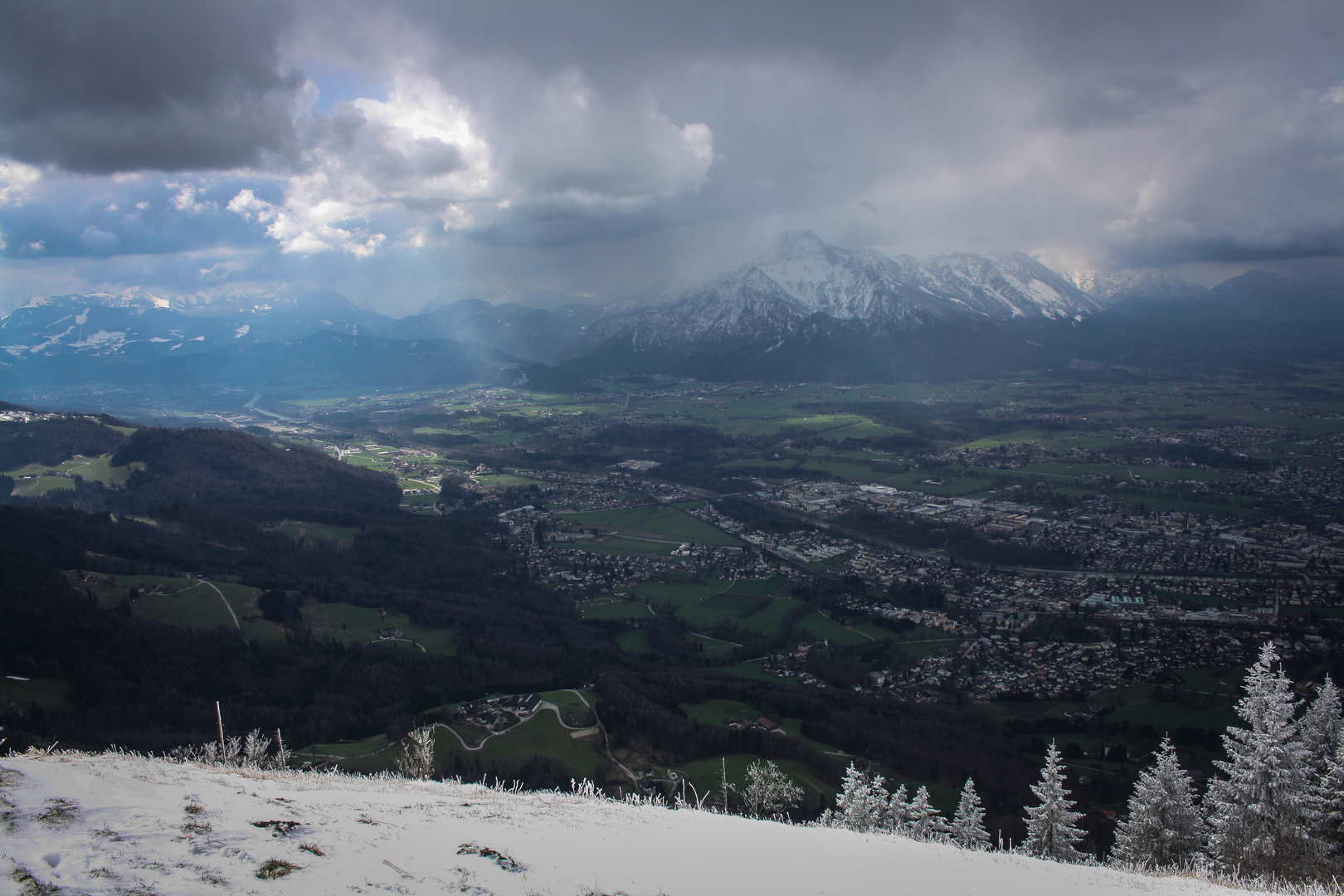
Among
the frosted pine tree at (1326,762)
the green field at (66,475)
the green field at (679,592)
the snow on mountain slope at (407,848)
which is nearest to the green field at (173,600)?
the green field at (679,592)

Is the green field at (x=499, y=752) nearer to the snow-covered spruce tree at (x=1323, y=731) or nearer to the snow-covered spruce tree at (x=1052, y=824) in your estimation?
the snow-covered spruce tree at (x=1052, y=824)

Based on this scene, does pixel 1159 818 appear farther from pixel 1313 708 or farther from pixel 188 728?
pixel 188 728

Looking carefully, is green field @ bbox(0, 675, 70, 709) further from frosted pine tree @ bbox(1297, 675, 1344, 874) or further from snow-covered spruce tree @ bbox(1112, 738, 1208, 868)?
frosted pine tree @ bbox(1297, 675, 1344, 874)

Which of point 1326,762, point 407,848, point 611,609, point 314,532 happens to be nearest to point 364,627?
point 611,609

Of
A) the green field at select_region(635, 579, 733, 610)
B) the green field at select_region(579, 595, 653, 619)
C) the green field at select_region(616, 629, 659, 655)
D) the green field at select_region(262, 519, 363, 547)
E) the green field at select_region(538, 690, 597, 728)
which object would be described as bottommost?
the green field at select_region(616, 629, 659, 655)

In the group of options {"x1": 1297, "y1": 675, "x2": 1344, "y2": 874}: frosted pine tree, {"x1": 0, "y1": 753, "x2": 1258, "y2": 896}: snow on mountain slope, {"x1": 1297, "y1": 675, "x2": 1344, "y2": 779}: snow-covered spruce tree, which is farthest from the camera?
{"x1": 1297, "y1": 675, "x2": 1344, "y2": 779}: snow-covered spruce tree

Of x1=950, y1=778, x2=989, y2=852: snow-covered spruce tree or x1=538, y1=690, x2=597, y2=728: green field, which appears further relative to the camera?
x1=538, y1=690, x2=597, y2=728: green field

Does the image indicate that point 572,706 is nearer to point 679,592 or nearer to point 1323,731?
point 679,592

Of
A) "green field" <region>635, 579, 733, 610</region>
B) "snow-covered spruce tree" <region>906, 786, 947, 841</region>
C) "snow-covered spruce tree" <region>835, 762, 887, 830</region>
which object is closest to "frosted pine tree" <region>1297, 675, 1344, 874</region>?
"snow-covered spruce tree" <region>906, 786, 947, 841</region>
